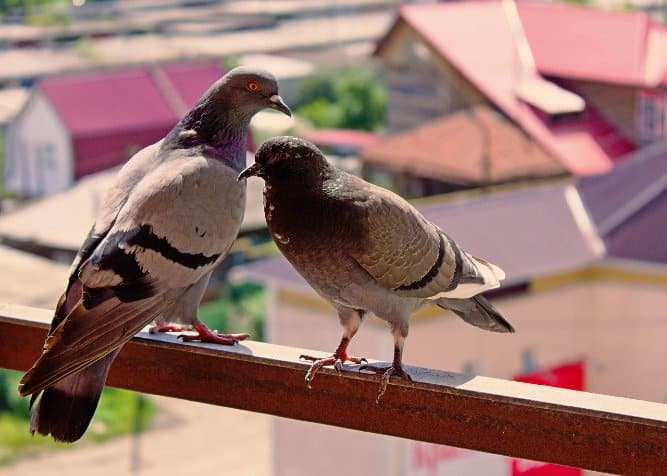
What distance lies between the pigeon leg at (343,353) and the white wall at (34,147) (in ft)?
26.9

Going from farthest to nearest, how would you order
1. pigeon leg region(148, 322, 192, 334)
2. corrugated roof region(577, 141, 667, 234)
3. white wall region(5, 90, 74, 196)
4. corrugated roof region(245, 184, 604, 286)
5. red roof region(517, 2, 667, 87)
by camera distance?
white wall region(5, 90, 74, 196) → red roof region(517, 2, 667, 87) → corrugated roof region(577, 141, 667, 234) → corrugated roof region(245, 184, 604, 286) → pigeon leg region(148, 322, 192, 334)

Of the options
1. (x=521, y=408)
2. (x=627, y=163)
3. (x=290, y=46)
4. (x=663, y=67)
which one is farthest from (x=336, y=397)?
(x=290, y=46)

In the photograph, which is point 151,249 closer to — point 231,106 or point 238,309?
point 231,106

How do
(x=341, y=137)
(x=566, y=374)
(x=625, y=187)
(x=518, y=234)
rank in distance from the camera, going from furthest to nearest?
(x=341, y=137) → (x=625, y=187) → (x=566, y=374) → (x=518, y=234)

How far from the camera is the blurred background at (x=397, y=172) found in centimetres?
495

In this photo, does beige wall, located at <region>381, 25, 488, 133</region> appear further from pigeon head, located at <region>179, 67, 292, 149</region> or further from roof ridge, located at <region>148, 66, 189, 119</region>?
pigeon head, located at <region>179, 67, 292, 149</region>

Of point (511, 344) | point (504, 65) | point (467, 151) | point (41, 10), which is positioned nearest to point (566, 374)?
point (511, 344)

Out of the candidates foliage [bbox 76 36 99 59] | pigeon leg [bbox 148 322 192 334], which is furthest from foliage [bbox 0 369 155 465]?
pigeon leg [bbox 148 322 192 334]

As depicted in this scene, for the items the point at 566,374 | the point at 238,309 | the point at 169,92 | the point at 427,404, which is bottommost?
the point at 238,309

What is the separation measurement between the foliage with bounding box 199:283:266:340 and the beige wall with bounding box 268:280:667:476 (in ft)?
9.69

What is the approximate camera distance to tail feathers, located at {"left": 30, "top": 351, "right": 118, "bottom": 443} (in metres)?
1.07

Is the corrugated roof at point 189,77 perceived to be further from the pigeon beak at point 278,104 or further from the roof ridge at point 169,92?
the pigeon beak at point 278,104

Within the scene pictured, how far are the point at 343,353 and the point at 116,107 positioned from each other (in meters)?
8.95

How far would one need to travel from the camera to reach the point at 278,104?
1.28 metres
